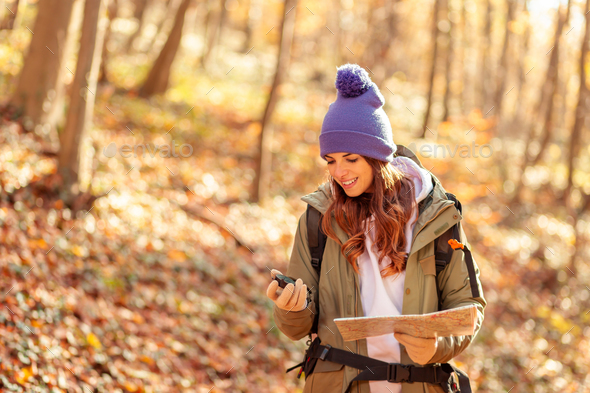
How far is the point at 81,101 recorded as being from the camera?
7.28 metres

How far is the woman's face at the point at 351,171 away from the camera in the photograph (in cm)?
242

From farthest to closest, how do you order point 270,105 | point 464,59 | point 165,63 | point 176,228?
point 464,59, point 165,63, point 270,105, point 176,228

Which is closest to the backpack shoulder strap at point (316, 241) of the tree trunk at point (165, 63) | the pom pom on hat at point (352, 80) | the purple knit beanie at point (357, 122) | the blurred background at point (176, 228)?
the purple knit beanie at point (357, 122)

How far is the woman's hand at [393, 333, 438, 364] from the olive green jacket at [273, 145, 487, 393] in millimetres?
81

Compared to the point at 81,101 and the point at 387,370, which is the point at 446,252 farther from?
the point at 81,101

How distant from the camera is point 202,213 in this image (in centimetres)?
930

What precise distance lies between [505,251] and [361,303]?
12411 mm

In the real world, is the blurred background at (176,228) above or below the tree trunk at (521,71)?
below

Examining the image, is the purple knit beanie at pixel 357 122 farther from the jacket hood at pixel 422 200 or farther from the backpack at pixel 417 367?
the backpack at pixel 417 367

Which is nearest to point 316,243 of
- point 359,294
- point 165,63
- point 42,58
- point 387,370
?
point 359,294

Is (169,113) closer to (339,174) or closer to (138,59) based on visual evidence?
(138,59)

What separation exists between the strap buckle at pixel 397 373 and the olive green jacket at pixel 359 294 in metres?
0.05

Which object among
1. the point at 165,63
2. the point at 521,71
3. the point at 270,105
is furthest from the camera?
the point at 521,71

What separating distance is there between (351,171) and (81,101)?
6.16m
